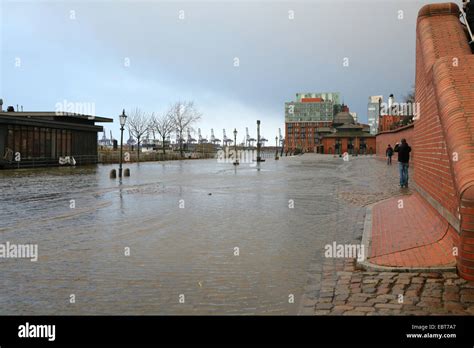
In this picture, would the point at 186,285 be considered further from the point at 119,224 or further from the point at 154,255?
the point at 119,224

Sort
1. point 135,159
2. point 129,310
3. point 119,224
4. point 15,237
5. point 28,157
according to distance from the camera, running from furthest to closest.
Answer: point 135,159 → point 28,157 → point 119,224 → point 15,237 → point 129,310

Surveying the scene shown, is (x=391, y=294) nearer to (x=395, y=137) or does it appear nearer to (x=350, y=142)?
(x=395, y=137)

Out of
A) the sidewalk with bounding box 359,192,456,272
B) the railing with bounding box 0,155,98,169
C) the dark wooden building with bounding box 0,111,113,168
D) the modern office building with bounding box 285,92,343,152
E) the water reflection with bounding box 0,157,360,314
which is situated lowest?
the water reflection with bounding box 0,157,360,314

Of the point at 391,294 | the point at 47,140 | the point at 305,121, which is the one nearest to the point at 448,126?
the point at 391,294

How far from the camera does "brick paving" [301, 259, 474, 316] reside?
441 cm

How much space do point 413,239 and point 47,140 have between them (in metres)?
38.0

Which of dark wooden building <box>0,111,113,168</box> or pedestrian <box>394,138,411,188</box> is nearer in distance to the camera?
pedestrian <box>394,138,411,188</box>

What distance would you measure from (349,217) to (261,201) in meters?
4.06

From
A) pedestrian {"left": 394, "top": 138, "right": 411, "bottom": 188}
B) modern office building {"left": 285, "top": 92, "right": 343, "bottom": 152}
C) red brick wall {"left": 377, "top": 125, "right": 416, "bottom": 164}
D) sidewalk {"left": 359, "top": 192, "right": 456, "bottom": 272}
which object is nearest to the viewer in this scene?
sidewalk {"left": 359, "top": 192, "right": 456, "bottom": 272}

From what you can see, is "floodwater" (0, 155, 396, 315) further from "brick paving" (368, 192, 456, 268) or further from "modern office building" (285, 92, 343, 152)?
"modern office building" (285, 92, 343, 152)

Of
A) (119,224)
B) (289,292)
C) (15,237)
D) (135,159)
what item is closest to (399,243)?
(289,292)

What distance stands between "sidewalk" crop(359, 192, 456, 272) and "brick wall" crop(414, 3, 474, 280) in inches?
11.1

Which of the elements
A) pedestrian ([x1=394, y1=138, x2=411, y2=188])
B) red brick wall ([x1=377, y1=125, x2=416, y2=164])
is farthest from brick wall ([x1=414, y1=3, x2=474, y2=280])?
red brick wall ([x1=377, y1=125, x2=416, y2=164])

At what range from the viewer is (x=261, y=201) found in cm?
1422
